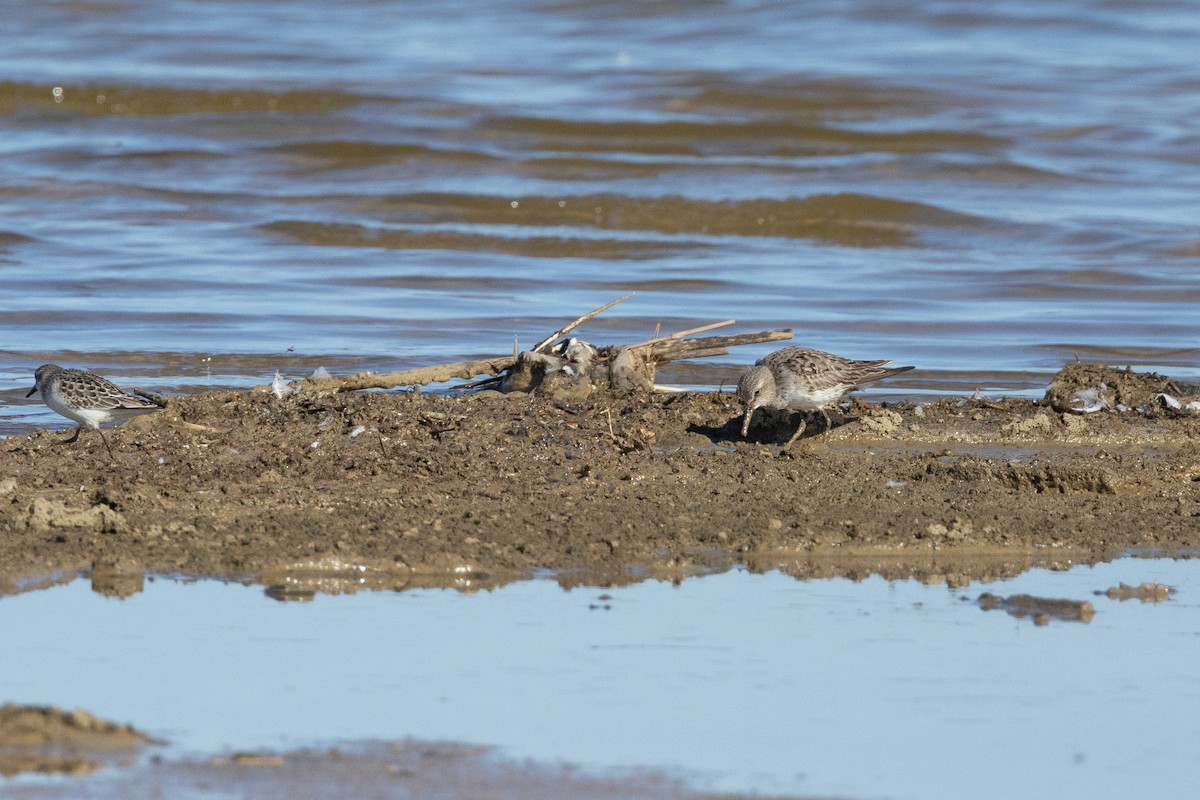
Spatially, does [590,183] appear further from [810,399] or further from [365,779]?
[365,779]

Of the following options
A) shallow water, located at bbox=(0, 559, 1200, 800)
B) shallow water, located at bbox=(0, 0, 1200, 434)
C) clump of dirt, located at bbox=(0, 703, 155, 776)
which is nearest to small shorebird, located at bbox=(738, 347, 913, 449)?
shallow water, located at bbox=(0, 0, 1200, 434)

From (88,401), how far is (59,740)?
3833 millimetres

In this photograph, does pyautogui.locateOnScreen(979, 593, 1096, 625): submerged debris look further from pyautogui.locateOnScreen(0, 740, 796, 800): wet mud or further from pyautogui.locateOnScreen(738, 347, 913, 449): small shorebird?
pyautogui.locateOnScreen(738, 347, 913, 449): small shorebird

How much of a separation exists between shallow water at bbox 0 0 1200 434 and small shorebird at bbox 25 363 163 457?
68.6 inches

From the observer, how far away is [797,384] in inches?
318

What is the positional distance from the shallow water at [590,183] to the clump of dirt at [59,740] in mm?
5605

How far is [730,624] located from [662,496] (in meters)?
1.57

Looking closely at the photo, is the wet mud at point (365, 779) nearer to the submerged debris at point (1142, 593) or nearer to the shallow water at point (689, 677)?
the shallow water at point (689, 677)

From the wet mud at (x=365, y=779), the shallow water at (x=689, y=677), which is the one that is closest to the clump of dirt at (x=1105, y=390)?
the shallow water at (x=689, y=677)

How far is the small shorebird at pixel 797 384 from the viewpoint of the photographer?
810 centimetres

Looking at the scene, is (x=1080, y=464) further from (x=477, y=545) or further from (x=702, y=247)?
(x=702, y=247)

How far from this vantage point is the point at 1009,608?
550 centimetres

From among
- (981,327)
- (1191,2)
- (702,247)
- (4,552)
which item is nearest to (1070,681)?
(4,552)

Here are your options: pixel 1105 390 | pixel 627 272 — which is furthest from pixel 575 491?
pixel 627 272
